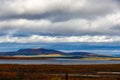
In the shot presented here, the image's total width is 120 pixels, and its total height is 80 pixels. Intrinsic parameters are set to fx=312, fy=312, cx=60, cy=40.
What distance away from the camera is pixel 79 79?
139ft

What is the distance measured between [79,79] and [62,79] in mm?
2648

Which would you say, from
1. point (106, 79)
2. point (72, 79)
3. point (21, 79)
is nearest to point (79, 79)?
point (72, 79)

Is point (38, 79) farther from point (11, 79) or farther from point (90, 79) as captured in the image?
point (90, 79)

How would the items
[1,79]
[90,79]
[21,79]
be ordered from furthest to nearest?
[90,79]
[1,79]
[21,79]

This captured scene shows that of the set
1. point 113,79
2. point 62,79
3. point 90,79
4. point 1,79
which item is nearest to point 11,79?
point 1,79

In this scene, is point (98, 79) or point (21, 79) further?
point (98, 79)

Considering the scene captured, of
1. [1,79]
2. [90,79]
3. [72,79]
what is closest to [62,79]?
[72,79]

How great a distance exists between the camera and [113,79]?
44531mm

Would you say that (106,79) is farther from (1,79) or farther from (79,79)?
(1,79)

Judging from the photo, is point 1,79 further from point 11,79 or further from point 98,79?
point 98,79

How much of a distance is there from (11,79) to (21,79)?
3.55 meters

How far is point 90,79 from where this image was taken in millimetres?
43719

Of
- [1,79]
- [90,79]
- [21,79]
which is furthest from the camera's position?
[90,79]

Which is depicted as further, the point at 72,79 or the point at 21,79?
the point at 72,79
